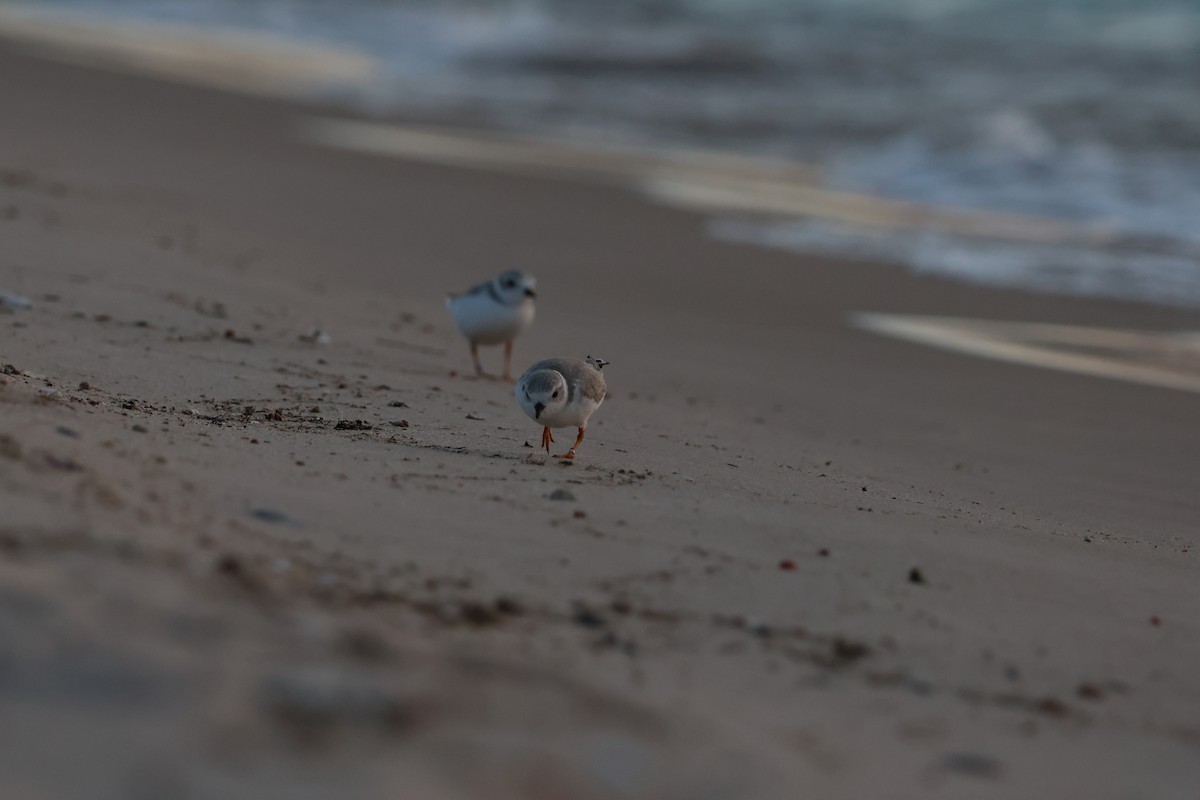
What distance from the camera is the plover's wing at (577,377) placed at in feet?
17.0

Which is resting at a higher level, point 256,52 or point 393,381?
point 256,52

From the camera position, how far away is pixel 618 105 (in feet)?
71.3

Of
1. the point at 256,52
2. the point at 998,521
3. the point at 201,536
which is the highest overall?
the point at 256,52

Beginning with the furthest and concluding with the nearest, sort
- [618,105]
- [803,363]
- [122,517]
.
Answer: [618,105], [803,363], [122,517]

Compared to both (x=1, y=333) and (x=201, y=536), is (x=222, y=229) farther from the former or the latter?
(x=201, y=536)

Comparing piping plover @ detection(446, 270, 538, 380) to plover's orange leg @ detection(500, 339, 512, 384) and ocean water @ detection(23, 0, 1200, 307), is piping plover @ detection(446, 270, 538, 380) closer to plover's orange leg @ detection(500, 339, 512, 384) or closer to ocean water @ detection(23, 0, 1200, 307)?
plover's orange leg @ detection(500, 339, 512, 384)

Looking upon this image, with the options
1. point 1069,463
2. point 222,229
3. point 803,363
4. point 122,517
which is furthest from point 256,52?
point 122,517

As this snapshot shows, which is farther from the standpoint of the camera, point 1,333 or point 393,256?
point 393,256

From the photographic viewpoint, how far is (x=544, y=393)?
5.04 m

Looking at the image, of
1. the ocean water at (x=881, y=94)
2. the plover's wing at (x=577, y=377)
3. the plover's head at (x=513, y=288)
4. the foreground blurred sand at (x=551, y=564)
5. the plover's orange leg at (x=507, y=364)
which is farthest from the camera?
the ocean water at (x=881, y=94)

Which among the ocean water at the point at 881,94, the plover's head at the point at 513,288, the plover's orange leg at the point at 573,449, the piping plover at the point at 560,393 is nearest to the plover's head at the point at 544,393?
the piping plover at the point at 560,393

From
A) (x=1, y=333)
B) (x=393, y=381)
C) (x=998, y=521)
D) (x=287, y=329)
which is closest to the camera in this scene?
(x=998, y=521)

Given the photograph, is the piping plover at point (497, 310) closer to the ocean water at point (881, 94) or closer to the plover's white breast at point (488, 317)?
the plover's white breast at point (488, 317)

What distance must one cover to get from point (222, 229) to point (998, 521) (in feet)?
22.4
